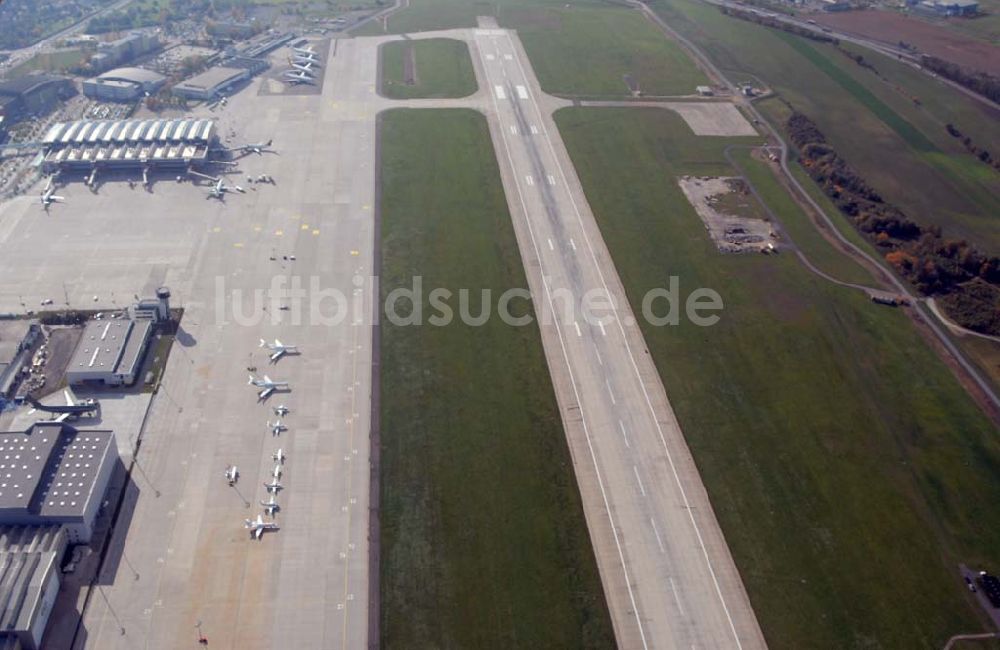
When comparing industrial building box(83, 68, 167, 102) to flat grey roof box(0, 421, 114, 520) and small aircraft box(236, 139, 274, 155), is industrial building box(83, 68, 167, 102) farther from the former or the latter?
flat grey roof box(0, 421, 114, 520)

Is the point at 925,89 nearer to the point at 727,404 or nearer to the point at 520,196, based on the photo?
the point at 520,196

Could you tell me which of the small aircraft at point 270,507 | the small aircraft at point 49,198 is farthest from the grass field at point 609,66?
the small aircraft at point 270,507

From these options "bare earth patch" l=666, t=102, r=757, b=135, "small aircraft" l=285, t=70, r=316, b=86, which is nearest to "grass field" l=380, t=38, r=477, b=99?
"small aircraft" l=285, t=70, r=316, b=86

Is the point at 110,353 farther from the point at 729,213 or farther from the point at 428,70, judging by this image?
the point at 428,70

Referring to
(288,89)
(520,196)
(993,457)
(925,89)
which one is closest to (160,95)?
(288,89)

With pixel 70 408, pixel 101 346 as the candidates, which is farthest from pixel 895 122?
pixel 70 408

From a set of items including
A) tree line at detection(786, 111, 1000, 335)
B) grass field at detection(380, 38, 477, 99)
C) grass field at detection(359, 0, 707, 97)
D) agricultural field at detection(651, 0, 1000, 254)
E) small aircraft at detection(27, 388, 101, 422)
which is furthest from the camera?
grass field at detection(359, 0, 707, 97)

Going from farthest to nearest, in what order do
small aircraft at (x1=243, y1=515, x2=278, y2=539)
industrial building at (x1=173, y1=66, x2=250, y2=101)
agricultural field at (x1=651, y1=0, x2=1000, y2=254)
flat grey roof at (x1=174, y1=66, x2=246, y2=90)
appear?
flat grey roof at (x1=174, y1=66, x2=246, y2=90)
industrial building at (x1=173, y1=66, x2=250, y2=101)
agricultural field at (x1=651, y1=0, x2=1000, y2=254)
small aircraft at (x1=243, y1=515, x2=278, y2=539)
